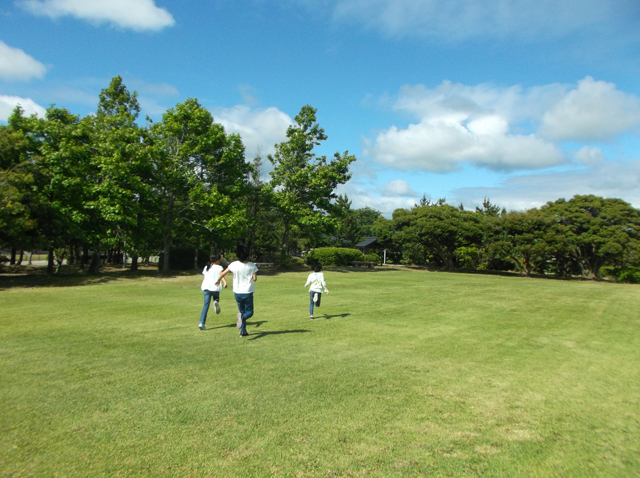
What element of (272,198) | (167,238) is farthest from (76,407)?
(272,198)

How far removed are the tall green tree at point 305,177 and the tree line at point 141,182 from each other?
0.30ft

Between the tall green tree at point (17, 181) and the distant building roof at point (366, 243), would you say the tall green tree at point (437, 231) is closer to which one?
the distant building roof at point (366, 243)

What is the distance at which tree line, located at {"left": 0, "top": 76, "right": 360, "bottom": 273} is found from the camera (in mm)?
21469

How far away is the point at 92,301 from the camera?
1437 centimetres

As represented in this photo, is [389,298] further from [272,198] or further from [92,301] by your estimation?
[272,198]

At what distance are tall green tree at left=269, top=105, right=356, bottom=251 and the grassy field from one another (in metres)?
24.6

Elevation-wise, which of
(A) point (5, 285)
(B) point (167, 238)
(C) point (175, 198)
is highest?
(C) point (175, 198)

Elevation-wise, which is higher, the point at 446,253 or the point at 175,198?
the point at 175,198

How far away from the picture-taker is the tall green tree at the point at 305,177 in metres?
34.7

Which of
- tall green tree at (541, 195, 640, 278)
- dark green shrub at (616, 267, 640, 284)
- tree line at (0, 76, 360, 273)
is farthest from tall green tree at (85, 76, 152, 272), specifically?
dark green shrub at (616, 267, 640, 284)

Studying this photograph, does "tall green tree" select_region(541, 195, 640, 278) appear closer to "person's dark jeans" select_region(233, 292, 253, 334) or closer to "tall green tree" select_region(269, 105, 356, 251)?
"tall green tree" select_region(269, 105, 356, 251)

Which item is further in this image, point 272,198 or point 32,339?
point 272,198

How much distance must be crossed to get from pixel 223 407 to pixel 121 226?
23.3 meters

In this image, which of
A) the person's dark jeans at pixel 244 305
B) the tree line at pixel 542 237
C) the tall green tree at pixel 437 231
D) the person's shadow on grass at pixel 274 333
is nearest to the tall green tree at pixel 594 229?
the tree line at pixel 542 237
